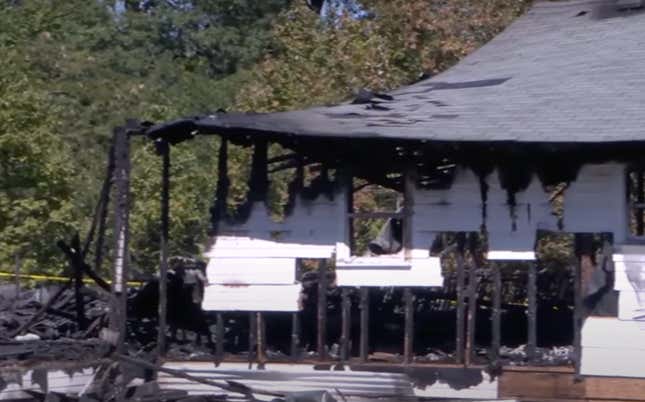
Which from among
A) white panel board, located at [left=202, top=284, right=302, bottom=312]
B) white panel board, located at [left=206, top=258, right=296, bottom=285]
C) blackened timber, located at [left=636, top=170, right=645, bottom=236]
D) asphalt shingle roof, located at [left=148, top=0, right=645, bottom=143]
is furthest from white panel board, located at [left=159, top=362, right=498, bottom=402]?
blackened timber, located at [left=636, top=170, right=645, bottom=236]

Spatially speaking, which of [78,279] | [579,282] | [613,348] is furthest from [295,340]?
[613,348]

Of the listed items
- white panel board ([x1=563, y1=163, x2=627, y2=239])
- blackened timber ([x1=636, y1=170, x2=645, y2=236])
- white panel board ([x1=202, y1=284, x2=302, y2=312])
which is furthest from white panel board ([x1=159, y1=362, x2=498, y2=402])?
blackened timber ([x1=636, y1=170, x2=645, y2=236])

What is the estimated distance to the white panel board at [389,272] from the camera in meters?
13.8

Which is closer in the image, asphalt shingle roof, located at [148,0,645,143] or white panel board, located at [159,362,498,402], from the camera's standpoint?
asphalt shingle roof, located at [148,0,645,143]

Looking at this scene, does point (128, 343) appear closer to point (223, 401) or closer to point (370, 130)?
point (223, 401)

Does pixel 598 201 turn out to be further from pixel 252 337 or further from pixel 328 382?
pixel 252 337

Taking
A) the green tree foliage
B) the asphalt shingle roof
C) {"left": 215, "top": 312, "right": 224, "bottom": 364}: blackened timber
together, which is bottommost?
{"left": 215, "top": 312, "right": 224, "bottom": 364}: blackened timber

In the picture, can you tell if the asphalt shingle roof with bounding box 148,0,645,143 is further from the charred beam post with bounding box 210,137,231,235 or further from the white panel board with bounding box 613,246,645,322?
the white panel board with bounding box 613,246,645,322

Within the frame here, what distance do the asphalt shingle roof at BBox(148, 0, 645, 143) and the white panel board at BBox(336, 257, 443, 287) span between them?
52.3 inches

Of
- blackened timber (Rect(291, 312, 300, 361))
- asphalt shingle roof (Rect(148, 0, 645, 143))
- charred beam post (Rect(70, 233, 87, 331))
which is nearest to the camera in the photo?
asphalt shingle roof (Rect(148, 0, 645, 143))

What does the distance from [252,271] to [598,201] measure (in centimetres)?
341

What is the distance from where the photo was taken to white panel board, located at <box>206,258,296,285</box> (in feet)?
46.0

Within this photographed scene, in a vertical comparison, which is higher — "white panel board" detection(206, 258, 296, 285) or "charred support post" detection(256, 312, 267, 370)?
"white panel board" detection(206, 258, 296, 285)

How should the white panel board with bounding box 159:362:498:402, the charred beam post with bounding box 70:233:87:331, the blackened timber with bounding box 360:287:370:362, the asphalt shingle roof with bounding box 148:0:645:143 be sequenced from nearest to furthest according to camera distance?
the asphalt shingle roof with bounding box 148:0:645:143
the white panel board with bounding box 159:362:498:402
the blackened timber with bounding box 360:287:370:362
the charred beam post with bounding box 70:233:87:331
